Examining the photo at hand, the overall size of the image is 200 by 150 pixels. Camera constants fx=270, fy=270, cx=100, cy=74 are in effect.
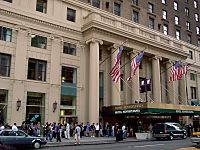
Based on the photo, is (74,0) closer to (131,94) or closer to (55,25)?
(55,25)

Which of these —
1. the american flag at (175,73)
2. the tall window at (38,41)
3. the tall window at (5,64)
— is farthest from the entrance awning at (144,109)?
the tall window at (5,64)

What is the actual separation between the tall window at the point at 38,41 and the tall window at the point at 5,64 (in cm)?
355

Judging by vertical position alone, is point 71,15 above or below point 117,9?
below

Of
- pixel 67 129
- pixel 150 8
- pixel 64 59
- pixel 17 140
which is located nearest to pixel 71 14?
pixel 64 59

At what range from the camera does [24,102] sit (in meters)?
A: 29.8

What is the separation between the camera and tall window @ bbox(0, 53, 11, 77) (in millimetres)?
29428

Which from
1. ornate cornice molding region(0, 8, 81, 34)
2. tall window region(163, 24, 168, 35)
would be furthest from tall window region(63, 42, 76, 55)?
tall window region(163, 24, 168, 35)

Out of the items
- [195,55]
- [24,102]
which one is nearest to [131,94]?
[24,102]

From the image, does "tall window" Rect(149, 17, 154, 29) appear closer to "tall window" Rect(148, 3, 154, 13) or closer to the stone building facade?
"tall window" Rect(148, 3, 154, 13)

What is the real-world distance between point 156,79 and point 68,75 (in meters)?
15.4

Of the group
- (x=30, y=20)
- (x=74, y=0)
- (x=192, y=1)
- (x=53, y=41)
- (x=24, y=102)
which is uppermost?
(x=192, y=1)

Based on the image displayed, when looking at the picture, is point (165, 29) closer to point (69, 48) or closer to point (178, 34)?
point (178, 34)

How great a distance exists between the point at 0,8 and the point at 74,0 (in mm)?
10992

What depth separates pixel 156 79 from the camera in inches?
1689
